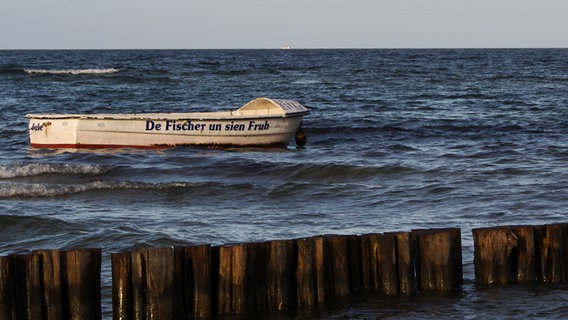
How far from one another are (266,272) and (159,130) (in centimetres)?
1480

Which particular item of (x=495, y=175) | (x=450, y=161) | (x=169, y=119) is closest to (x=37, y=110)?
(x=169, y=119)

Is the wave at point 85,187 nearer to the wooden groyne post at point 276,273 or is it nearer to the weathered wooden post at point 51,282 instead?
the wooden groyne post at point 276,273

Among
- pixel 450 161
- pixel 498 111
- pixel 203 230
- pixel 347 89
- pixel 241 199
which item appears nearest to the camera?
pixel 203 230

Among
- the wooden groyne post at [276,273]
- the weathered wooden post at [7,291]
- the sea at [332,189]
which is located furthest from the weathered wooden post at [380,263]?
the weathered wooden post at [7,291]

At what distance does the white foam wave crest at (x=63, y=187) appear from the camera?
16688mm

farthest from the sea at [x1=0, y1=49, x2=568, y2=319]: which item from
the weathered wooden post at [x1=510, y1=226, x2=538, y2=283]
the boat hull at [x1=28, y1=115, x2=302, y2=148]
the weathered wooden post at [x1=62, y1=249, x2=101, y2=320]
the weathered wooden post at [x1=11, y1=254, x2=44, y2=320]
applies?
the weathered wooden post at [x1=11, y1=254, x2=44, y2=320]

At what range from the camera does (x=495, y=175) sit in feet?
60.1

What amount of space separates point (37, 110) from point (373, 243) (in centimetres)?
2936

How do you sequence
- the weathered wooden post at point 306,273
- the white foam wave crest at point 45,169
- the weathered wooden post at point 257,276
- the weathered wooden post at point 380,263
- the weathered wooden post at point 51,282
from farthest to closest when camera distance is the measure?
the white foam wave crest at point 45,169 → the weathered wooden post at point 380,263 → the weathered wooden post at point 306,273 → the weathered wooden post at point 257,276 → the weathered wooden post at point 51,282

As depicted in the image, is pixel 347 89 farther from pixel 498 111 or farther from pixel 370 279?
pixel 370 279

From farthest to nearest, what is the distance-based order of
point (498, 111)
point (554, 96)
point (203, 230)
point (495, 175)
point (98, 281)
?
point (554, 96)
point (498, 111)
point (495, 175)
point (203, 230)
point (98, 281)

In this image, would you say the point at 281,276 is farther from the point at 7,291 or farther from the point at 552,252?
the point at 552,252

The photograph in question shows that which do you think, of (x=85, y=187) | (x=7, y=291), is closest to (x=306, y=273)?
(x=7, y=291)

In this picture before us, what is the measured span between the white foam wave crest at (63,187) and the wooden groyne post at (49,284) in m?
8.52
